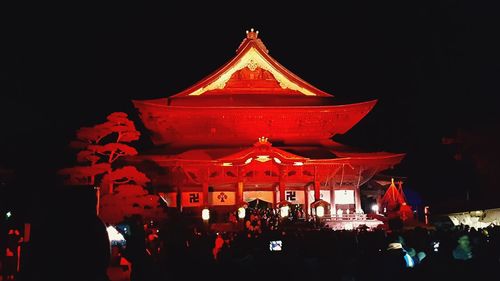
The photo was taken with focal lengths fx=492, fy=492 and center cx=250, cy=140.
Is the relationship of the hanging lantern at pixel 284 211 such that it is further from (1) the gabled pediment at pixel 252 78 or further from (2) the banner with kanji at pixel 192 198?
(1) the gabled pediment at pixel 252 78

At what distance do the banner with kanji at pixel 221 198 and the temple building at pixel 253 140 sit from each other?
0.05 m

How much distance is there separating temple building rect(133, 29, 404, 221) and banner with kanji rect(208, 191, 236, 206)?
54 millimetres

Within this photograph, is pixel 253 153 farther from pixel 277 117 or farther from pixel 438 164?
pixel 438 164

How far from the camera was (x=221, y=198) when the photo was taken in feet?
86.9

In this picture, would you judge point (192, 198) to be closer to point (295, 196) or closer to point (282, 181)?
point (282, 181)

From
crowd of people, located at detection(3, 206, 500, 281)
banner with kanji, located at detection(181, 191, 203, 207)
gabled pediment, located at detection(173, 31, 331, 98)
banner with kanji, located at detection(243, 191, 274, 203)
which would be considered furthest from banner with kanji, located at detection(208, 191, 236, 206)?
crowd of people, located at detection(3, 206, 500, 281)

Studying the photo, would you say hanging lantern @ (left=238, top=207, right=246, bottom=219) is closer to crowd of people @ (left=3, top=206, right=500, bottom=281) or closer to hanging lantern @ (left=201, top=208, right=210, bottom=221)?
hanging lantern @ (left=201, top=208, right=210, bottom=221)

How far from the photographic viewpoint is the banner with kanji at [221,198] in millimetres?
26434

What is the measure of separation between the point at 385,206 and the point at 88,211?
25.3m

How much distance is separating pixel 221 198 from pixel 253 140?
11.8ft

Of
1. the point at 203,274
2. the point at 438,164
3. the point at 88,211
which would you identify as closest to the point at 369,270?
the point at 203,274

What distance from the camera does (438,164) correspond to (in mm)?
34656

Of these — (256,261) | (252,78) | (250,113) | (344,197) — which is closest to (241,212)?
(250,113)

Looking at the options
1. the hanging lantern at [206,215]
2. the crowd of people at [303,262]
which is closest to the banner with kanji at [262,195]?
the hanging lantern at [206,215]
